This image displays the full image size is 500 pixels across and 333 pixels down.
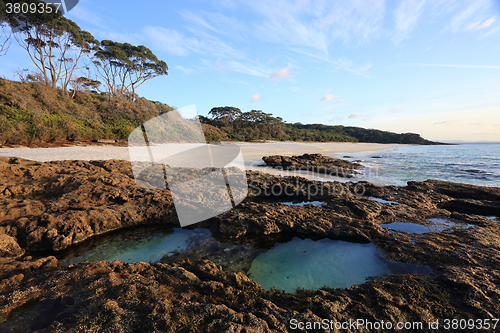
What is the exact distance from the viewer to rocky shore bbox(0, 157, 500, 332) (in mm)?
1863

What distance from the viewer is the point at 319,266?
338 cm

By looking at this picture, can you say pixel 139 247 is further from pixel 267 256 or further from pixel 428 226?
pixel 428 226

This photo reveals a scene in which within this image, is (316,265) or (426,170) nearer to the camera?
(316,265)

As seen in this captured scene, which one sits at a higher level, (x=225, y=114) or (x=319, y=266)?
(x=225, y=114)

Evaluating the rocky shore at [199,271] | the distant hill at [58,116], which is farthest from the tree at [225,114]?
the rocky shore at [199,271]

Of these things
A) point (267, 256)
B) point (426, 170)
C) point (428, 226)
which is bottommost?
point (267, 256)

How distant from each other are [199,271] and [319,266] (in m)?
2.02

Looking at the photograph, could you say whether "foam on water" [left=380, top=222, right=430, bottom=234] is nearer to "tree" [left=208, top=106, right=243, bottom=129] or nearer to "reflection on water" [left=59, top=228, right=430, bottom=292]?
"reflection on water" [left=59, top=228, right=430, bottom=292]

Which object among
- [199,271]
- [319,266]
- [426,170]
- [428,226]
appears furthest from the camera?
[426,170]

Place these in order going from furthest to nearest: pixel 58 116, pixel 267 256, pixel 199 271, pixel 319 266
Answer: pixel 58 116 → pixel 267 256 → pixel 319 266 → pixel 199 271

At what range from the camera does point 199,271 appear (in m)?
2.78

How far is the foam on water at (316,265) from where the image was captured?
2988mm

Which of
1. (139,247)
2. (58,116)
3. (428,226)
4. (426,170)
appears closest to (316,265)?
(428,226)

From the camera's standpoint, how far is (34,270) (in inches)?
102
